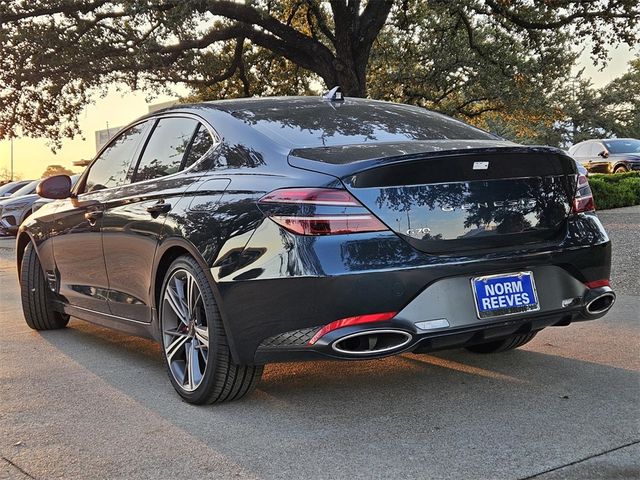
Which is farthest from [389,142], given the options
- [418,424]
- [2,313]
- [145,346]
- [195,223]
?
[2,313]

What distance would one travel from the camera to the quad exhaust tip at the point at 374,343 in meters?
3.26

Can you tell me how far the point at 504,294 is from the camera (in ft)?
11.4

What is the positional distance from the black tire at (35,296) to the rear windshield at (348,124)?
8.70 ft

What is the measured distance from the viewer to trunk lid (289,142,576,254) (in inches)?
131

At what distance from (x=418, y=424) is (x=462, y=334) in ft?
1.51

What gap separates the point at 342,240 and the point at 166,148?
1712mm

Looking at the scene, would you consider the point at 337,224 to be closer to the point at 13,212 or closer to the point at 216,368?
the point at 216,368

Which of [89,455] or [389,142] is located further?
[389,142]

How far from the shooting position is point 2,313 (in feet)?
23.3

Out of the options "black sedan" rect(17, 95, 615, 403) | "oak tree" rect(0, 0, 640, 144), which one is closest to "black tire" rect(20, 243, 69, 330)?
"black sedan" rect(17, 95, 615, 403)

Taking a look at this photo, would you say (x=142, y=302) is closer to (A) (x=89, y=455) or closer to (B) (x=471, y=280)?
(A) (x=89, y=455)

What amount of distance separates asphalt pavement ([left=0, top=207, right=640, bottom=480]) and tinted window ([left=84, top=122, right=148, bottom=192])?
3.83 ft

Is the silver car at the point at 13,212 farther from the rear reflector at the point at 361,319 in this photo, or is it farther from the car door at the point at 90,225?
the rear reflector at the point at 361,319

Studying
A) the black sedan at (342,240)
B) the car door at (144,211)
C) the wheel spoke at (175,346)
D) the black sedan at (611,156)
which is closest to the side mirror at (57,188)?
the car door at (144,211)
